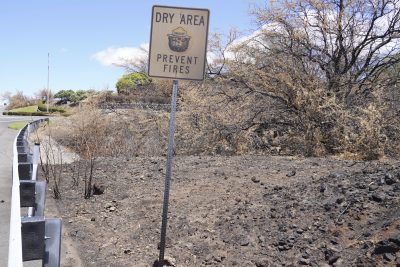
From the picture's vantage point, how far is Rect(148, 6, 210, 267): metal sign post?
5188 millimetres

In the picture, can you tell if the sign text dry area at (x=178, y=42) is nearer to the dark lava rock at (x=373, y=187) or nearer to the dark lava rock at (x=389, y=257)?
the dark lava rock at (x=389, y=257)

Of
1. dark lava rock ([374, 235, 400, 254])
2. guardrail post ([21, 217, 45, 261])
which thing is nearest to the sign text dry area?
guardrail post ([21, 217, 45, 261])

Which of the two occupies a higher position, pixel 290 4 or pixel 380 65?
pixel 290 4

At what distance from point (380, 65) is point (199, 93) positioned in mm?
5422

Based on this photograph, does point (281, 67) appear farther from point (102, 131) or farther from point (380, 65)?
point (102, 131)

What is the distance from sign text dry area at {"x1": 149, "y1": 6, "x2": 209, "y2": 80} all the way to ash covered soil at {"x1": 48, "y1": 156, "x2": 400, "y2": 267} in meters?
2.04

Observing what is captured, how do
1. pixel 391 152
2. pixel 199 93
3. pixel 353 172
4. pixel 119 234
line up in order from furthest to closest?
pixel 199 93 → pixel 391 152 → pixel 353 172 → pixel 119 234

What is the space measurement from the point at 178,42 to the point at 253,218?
2461mm

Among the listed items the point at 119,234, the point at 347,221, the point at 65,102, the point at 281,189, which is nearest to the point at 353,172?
the point at 281,189

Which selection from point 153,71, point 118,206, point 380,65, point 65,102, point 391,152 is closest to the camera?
point 153,71

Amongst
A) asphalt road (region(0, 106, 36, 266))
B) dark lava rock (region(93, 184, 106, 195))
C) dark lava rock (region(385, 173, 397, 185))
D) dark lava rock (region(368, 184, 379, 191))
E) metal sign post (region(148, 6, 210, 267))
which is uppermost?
metal sign post (region(148, 6, 210, 267))

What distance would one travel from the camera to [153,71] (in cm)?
521

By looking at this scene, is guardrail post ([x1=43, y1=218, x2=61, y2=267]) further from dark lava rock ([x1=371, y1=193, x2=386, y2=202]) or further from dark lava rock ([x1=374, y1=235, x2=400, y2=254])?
dark lava rock ([x1=371, y1=193, x2=386, y2=202])

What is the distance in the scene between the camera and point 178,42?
5.25m
